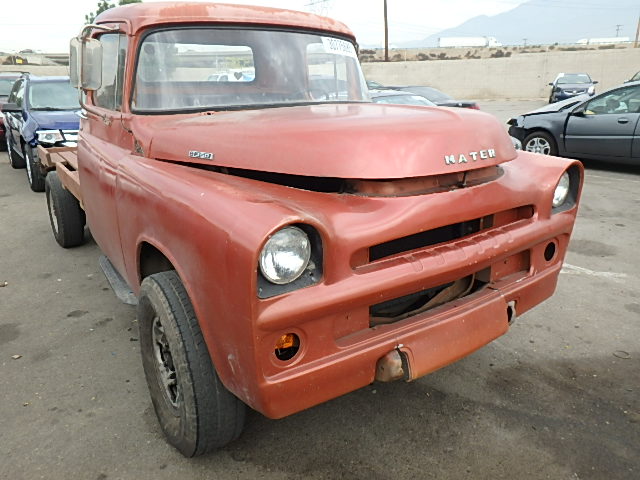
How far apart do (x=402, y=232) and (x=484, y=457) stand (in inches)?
44.7

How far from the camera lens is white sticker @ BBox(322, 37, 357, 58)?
3.47 meters

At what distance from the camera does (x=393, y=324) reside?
207cm

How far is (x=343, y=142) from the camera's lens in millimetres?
2117

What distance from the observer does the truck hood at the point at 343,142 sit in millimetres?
2096

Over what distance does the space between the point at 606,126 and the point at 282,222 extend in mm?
8432

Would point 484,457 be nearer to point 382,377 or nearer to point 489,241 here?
point 382,377

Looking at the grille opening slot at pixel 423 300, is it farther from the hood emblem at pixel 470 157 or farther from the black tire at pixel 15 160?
the black tire at pixel 15 160

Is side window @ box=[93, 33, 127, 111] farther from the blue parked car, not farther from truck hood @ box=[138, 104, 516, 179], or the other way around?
the blue parked car

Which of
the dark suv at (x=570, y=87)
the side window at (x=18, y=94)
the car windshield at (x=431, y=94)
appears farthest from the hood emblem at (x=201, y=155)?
the dark suv at (x=570, y=87)

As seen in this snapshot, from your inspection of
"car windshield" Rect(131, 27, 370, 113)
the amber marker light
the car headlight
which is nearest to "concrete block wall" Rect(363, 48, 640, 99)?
the car headlight

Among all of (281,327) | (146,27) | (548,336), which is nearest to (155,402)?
(281,327)

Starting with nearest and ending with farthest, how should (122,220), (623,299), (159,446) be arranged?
(159,446) → (122,220) → (623,299)

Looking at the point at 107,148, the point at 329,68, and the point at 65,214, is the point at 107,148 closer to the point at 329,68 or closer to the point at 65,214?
the point at 329,68

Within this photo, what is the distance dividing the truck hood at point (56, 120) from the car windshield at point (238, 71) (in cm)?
523
